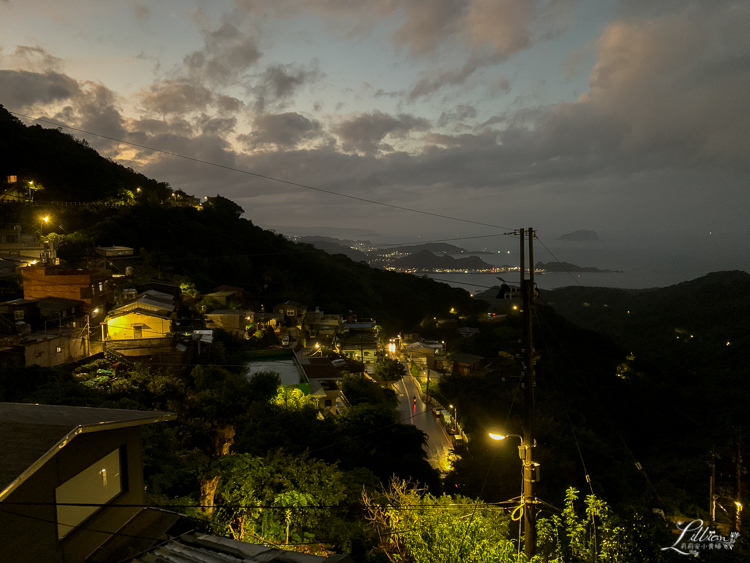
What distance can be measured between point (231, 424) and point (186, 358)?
4.54m

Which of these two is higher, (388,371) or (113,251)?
(113,251)

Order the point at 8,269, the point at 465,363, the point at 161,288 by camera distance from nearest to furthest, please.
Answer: the point at 8,269 < the point at 161,288 < the point at 465,363

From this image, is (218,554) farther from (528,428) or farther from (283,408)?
(283,408)

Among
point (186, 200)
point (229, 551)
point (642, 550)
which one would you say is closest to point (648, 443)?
point (642, 550)

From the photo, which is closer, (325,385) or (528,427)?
(528,427)

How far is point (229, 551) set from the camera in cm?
360

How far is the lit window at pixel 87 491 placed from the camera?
11.6 ft

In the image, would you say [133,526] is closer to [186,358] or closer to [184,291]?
[186,358]

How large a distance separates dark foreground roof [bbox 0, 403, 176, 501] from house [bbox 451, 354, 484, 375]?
23.9 meters

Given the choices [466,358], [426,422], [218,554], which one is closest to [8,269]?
[426,422]

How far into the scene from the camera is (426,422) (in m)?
19.5

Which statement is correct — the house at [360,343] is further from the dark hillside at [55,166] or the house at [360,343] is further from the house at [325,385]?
the dark hillside at [55,166]

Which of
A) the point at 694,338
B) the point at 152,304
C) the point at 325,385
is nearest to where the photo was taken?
the point at 152,304

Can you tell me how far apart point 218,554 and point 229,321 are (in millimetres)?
18621
